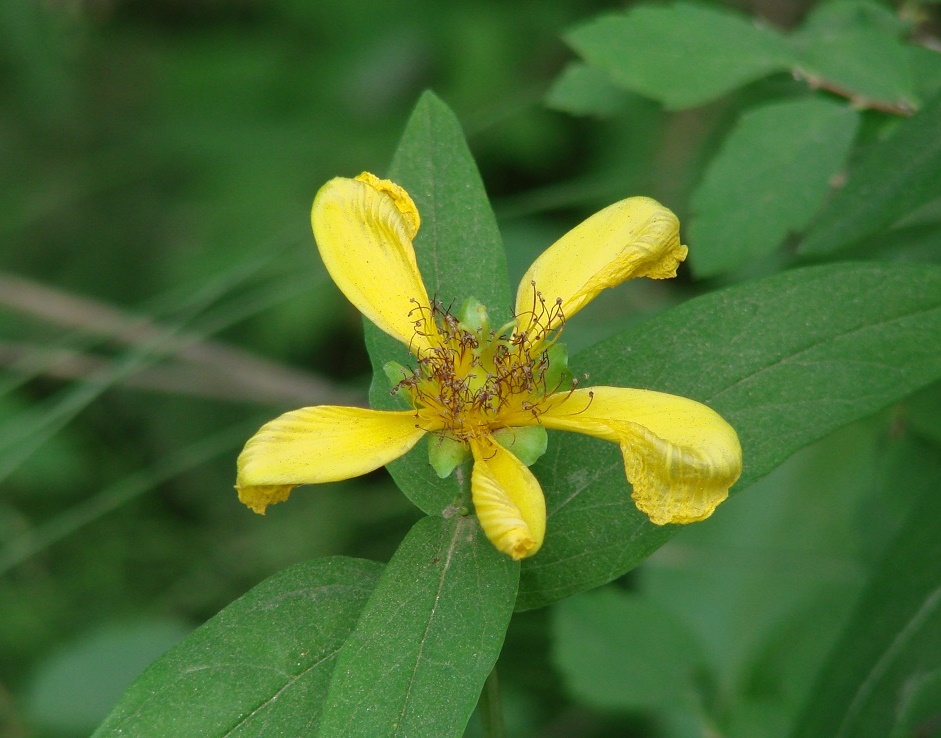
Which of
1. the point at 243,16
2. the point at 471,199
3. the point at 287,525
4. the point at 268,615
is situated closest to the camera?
the point at 268,615

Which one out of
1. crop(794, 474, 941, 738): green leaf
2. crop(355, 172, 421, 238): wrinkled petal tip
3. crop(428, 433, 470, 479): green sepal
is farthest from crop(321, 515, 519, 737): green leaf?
crop(794, 474, 941, 738): green leaf

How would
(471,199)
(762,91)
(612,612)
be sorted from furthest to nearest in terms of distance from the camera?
(762,91) → (612,612) → (471,199)

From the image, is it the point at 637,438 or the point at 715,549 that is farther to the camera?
the point at 715,549

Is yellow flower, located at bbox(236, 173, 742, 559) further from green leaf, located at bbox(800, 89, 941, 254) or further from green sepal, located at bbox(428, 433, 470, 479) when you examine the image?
green leaf, located at bbox(800, 89, 941, 254)

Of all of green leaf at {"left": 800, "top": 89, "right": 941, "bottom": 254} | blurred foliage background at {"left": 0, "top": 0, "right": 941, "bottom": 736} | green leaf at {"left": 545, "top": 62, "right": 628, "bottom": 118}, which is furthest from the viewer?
blurred foliage background at {"left": 0, "top": 0, "right": 941, "bottom": 736}

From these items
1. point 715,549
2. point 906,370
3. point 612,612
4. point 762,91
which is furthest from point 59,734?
point 762,91

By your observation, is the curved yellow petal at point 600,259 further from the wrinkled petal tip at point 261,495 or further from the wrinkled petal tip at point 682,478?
the wrinkled petal tip at point 261,495

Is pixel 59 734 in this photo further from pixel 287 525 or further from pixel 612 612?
pixel 612 612

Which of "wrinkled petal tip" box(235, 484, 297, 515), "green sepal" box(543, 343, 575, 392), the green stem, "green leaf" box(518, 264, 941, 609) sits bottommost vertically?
the green stem
